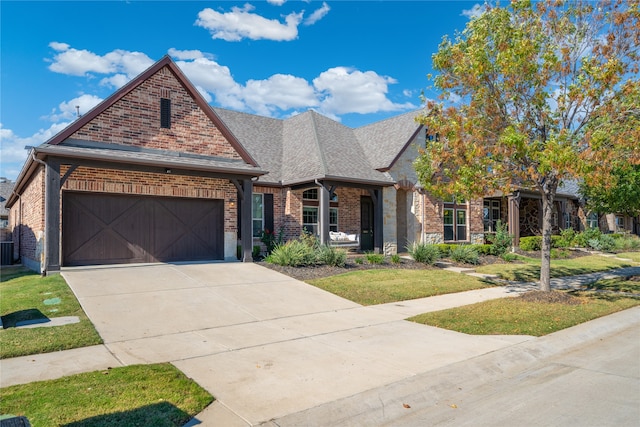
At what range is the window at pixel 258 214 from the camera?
59.8 feet

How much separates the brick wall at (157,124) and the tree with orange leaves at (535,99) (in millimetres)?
7580

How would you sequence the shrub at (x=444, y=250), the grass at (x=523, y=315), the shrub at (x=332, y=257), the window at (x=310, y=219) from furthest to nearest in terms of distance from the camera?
1. the shrub at (x=444, y=250)
2. the window at (x=310, y=219)
3. the shrub at (x=332, y=257)
4. the grass at (x=523, y=315)

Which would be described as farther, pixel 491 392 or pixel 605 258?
pixel 605 258

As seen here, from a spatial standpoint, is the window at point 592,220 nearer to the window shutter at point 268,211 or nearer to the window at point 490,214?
the window at point 490,214

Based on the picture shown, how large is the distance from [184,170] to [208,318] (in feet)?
22.6

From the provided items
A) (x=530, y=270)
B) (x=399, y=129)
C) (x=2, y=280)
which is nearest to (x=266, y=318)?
(x=2, y=280)

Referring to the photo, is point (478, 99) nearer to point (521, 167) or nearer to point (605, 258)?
point (521, 167)

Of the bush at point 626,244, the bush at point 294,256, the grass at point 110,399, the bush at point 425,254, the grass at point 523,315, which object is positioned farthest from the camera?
the bush at point 626,244

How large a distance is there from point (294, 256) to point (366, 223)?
7.62m

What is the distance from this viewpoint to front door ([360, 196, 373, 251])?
21.1 m

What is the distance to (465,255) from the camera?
18547mm

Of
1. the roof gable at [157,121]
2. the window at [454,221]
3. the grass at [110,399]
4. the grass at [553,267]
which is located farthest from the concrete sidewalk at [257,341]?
the window at [454,221]

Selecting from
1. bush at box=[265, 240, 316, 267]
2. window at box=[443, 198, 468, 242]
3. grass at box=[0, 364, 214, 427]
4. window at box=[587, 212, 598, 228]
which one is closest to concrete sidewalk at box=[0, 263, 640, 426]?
grass at box=[0, 364, 214, 427]

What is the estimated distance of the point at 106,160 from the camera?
1255cm
